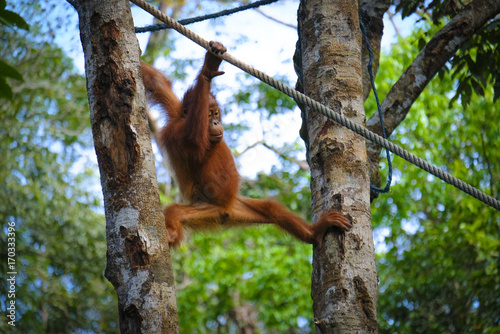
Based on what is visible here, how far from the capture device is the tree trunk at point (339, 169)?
2.30 m

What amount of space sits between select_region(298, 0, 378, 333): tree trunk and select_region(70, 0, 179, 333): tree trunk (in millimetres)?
791

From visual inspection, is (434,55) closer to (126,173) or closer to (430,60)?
(430,60)

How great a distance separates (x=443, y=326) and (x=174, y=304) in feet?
20.9

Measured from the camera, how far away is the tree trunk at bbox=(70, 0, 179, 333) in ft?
6.14

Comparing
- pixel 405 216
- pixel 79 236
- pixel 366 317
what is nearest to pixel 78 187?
pixel 79 236

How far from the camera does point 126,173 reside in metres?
2.04

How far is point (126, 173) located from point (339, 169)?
3.51 feet

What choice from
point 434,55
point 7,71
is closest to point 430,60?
point 434,55

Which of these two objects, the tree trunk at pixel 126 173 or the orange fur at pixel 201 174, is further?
the orange fur at pixel 201 174

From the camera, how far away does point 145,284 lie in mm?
1879

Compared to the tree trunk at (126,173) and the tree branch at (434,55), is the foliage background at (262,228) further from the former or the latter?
the tree trunk at (126,173)

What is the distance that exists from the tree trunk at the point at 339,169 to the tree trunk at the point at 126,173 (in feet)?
2.59

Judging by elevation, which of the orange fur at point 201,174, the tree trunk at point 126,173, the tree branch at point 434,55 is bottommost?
the tree trunk at point 126,173

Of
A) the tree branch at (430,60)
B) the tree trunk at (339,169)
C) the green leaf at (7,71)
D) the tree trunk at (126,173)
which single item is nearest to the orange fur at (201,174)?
the tree branch at (430,60)
